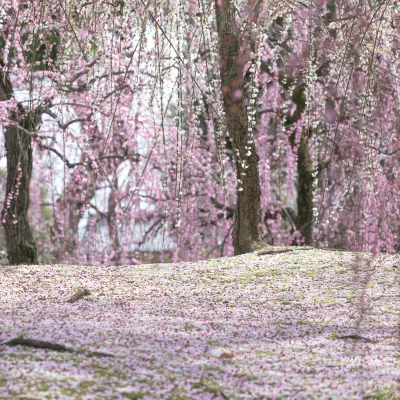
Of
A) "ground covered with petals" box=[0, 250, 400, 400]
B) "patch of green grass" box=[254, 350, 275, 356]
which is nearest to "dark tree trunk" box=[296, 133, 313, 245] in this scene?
"ground covered with petals" box=[0, 250, 400, 400]

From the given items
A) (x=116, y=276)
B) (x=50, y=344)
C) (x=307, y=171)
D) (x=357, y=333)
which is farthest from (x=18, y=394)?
(x=307, y=171)

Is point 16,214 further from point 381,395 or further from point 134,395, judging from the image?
point 381,395

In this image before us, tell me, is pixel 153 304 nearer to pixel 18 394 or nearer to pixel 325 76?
pixel 18 394

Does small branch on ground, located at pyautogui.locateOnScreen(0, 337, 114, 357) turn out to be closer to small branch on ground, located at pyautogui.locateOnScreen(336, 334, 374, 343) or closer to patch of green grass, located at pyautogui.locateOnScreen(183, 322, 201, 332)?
patch of green grass, located at pyautogui.locateOnScreen(183, 322, 201, 332)

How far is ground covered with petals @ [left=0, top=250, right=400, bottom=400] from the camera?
2.96 meters

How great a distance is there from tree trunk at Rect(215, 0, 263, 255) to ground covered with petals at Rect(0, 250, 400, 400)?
2.11ft

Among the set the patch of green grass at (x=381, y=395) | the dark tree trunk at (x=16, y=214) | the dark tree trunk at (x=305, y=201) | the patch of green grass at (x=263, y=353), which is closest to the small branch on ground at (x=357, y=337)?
the patch of green grass at (x=263, y=353)

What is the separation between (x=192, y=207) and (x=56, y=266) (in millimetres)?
3115

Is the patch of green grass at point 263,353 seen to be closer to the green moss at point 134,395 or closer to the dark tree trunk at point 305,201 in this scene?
the green moss at point 134,395

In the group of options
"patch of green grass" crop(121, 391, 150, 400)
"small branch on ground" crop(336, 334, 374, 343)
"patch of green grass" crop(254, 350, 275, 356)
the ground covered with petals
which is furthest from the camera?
"small branch on ground" crop(336, 334, 374, 343)

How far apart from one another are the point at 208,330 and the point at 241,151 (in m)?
3.03

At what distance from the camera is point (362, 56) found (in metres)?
Result: 5.03

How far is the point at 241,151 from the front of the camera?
22.3ft

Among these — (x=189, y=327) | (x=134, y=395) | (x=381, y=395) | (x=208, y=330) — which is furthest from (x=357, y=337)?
(x=134, y=395)
